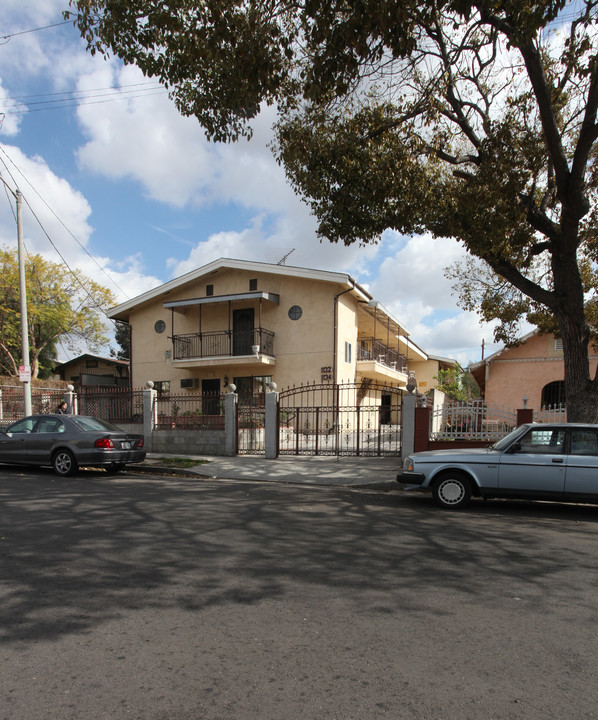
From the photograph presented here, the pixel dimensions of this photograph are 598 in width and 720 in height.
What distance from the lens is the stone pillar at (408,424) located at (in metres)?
12.4

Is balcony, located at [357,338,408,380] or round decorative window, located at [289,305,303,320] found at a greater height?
round decorative window, located at [289,305,303,320]

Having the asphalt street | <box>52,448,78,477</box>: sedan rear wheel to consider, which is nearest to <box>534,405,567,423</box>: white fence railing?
the asphalt street

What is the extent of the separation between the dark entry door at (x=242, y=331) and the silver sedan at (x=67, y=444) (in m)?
10.8

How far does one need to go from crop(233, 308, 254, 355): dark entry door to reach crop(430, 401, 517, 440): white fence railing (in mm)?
11623

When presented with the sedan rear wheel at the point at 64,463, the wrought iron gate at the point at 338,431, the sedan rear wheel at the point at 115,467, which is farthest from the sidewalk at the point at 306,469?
the sedan rear wheel at the point at 64,463

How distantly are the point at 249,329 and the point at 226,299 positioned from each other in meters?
2.05

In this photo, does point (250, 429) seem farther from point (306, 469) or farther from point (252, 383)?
point (252, 383)

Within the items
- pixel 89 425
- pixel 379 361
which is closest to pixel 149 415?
pixel 89 425

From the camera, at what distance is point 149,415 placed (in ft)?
51.7

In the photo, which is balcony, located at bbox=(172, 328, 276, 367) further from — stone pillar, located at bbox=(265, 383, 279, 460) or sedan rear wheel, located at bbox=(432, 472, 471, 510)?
sedan rear wheel, located at bbox=(432, 472, 471, 510)

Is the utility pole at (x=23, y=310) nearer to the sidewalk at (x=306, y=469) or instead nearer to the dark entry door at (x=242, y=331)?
the sidewalk at (x=306, y=469)

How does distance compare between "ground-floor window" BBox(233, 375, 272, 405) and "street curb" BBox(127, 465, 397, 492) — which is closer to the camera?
"street curb" BBox(127, 465, 397, 492)

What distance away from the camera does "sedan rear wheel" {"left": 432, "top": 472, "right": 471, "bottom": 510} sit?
8086 mm

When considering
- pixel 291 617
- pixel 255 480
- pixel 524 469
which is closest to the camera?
pixel 291 617
